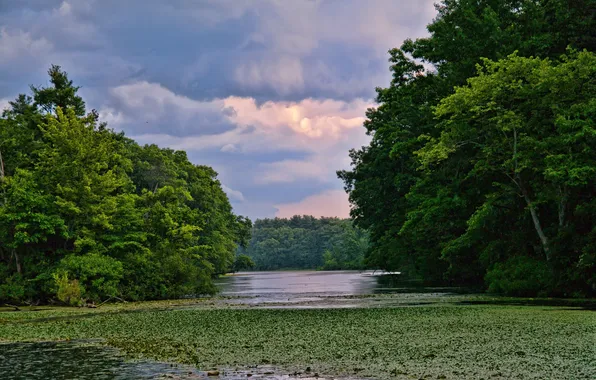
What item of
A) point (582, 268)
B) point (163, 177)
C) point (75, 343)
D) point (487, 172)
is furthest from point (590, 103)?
point (163, 177)

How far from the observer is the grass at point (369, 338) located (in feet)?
40.9

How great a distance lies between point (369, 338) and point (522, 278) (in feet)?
74.5

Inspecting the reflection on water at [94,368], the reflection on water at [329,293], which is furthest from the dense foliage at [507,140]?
the reflection on water at [94,368]

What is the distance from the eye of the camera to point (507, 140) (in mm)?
38000

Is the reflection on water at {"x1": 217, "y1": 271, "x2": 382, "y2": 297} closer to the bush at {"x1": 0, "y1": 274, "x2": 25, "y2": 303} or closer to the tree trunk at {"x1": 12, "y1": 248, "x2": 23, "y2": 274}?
the tree trunk at {"x1": 12, "y1": 248, "x2": 23, "y2": 274}

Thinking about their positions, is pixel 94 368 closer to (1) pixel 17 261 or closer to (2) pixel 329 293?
(1) pixel 17 261

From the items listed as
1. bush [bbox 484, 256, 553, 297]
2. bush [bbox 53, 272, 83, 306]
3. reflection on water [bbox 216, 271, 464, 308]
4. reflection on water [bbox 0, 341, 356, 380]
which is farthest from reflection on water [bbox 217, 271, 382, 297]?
reflection on water [bbox 0, 341, 356, 380]

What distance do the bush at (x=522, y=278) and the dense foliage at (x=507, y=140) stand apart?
87 millimetres

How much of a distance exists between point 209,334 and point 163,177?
206 ft

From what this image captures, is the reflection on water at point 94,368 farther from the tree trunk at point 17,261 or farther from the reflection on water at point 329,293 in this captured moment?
the tree trunk at point 17,261

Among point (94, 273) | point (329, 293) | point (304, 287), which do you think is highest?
point (94, 273)

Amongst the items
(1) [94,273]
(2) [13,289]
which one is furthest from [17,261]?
(1) [94,273]

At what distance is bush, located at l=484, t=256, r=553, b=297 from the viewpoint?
114 ft

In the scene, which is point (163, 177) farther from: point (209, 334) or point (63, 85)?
point (209, 334)
